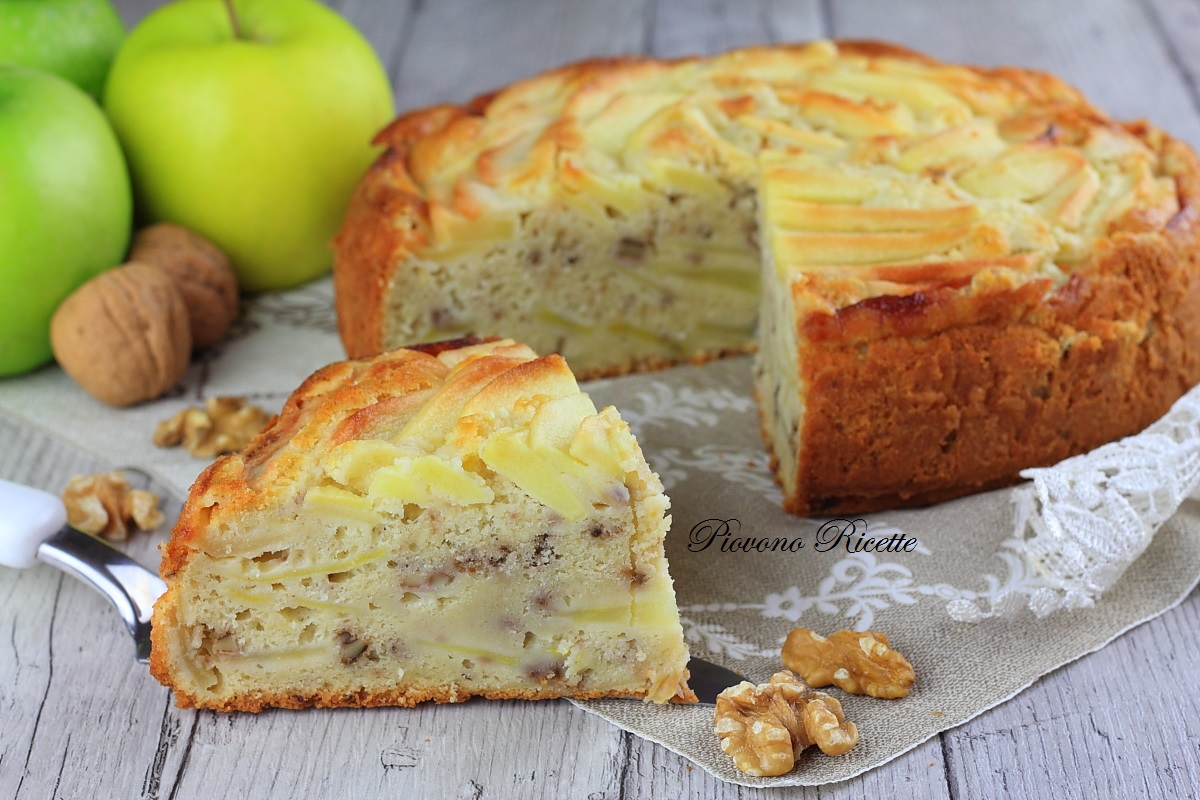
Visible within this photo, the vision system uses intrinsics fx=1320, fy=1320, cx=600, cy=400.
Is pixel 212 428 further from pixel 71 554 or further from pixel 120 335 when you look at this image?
pixel 71 554

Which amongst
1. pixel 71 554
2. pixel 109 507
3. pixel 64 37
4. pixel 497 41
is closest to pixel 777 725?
pixel 71 554

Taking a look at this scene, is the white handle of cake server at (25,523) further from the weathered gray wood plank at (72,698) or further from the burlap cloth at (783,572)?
the burlap cloth at (783,572)

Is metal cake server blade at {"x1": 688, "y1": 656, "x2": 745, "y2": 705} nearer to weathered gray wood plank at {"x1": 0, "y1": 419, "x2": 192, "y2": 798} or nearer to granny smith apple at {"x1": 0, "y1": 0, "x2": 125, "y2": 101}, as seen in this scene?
weathered gray wood plank at {"x1": 0, "y1": 419, "x2": 192, "y2": 798}

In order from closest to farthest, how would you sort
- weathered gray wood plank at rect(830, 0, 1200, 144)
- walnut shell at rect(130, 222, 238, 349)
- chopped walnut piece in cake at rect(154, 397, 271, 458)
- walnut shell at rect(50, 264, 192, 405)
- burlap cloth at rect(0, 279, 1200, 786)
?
burlap cloth at rect(0, 279, 1200, 786) → chopped walnut piece in cake at rect(154, 397, 271, 458) → walnut shell at rect(50, 264, 192, 405) → walnut shell at rect(130, 222, 238, 349) → weathered gray wood plank at rect(830, 0, 1200, 144)

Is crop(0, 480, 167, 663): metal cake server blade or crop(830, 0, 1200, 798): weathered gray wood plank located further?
crop(0, 480, 167, 663): metal cake server blade

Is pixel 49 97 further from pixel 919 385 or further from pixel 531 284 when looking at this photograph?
pixel 919 385

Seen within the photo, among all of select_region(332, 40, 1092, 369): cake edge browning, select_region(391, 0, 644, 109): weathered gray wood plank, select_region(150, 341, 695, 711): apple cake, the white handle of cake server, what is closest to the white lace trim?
select_region(150, 341, 695, 711): apple cake

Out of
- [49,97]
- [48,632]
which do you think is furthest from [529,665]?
[49,97]

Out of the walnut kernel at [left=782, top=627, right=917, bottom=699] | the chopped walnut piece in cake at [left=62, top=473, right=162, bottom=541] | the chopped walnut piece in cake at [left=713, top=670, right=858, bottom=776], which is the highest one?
the chopped walnut piece in cake at [left=713, top=670, right=858, bottom=776]
